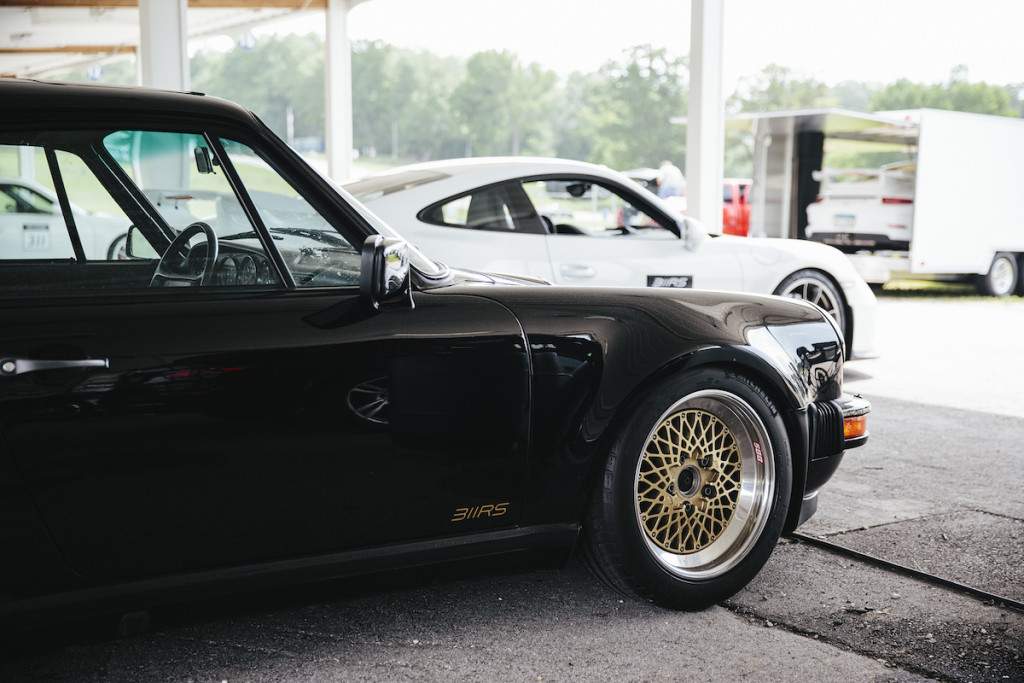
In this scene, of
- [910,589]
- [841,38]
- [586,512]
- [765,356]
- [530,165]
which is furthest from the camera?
[841,38]

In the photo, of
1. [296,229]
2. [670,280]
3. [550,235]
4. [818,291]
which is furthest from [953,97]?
[296,229]

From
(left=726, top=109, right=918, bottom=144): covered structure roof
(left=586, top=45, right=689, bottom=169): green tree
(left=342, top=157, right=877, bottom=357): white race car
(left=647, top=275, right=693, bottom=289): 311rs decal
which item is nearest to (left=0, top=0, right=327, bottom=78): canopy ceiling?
(left=726, top=109, right=918, bottom=144): covered structure roof

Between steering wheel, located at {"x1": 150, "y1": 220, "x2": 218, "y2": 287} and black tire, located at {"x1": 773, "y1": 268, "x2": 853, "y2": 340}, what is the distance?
5055mm

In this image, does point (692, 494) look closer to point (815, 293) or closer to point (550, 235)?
point (550, 235)

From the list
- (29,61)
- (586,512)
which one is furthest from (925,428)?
(29,61)

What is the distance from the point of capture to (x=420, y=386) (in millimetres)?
2393

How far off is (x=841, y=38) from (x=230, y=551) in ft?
334

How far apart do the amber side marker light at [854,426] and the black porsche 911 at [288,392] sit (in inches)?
12.7

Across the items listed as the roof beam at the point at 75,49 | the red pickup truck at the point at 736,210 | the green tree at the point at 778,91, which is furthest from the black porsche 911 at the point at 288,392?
the green tree at the point at 778,91

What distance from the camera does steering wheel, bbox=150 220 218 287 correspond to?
2271mm

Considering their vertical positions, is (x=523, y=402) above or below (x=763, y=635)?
above

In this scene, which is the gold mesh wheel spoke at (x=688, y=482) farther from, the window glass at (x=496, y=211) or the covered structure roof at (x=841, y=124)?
the covered structure roof at (x=841, y=124)

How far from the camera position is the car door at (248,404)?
2.02 m

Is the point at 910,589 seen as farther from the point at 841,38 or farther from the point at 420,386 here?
the point at 841,38
